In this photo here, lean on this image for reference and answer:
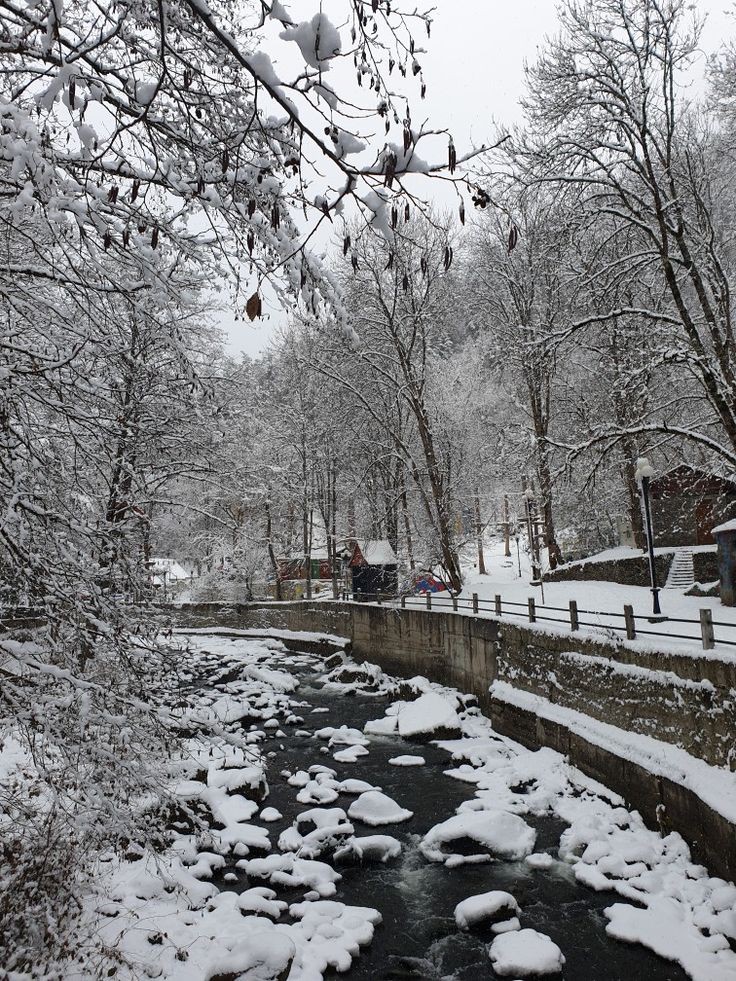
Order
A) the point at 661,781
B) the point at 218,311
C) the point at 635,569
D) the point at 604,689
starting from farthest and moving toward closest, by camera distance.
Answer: the point at 635,569 → the point at 218,311 → the point at 604,689 → the point at 661,781

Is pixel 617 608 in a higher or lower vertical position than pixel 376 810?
higher

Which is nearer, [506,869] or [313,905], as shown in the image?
[313,905]

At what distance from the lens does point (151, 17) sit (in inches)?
154

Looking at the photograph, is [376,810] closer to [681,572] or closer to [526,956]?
[526,956]

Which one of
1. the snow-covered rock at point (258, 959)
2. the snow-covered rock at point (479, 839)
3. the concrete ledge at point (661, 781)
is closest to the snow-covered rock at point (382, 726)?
the concrete ledge at point (661, 781)

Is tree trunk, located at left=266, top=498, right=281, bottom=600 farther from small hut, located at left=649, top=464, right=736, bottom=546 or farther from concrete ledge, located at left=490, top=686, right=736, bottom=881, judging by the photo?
concrete ledge, located at left=490, top=686, right=736, bottom=881

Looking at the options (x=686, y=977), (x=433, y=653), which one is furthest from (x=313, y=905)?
(x=433, y=653)

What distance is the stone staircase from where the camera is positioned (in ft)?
70.2

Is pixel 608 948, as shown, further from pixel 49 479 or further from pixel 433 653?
pixel 433 653

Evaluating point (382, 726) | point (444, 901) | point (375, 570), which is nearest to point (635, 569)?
point (375, 570)

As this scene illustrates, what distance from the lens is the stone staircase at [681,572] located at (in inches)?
843

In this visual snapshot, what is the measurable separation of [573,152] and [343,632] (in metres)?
19.5

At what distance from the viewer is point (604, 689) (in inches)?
452

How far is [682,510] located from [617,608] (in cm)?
931
